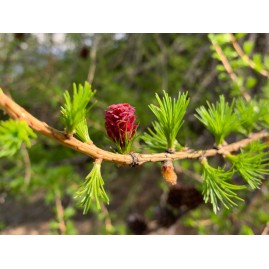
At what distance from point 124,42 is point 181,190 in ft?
4.82

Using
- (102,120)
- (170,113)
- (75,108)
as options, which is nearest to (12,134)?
(75,108)

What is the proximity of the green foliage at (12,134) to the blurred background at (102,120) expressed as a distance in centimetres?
75

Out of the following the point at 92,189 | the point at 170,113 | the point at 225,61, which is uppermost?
the point at 225,61

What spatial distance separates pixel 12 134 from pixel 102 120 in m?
1.21

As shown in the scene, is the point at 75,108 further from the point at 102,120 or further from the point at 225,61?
the point at 102,120

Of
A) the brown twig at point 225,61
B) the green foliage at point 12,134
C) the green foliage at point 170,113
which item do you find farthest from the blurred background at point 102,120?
the green foliage at point 12,134

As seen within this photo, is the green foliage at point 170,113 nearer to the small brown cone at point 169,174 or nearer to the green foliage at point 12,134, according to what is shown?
the small brown cone at point 169,174

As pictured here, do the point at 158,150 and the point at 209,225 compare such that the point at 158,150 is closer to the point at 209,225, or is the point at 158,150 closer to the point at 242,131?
the point at 242,131

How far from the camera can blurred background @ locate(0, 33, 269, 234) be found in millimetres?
1349

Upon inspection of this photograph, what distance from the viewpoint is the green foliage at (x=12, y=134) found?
36 centimetres

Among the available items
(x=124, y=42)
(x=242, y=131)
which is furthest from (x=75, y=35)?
(x=242, y=131)

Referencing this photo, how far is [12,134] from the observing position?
37 centimetres

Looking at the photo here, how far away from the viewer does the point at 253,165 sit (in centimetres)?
59

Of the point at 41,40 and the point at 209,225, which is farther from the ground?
the point at 41,40
